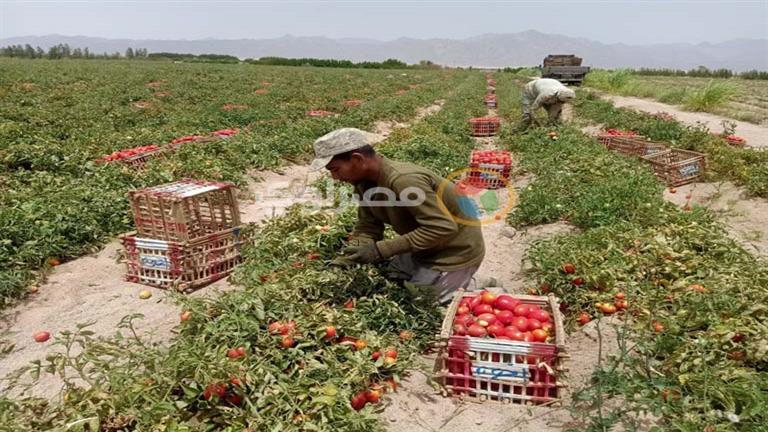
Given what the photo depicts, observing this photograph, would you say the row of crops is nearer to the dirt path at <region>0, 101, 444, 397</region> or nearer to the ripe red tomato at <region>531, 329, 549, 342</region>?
the dirt path at <region>0, 101, 444, 397</region>

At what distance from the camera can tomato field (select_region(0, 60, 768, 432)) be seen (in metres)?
2.70

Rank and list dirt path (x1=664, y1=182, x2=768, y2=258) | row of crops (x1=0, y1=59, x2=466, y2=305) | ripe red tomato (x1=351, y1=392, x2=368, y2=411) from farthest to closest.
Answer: dirt path (x1=664, y1=182, x2=768, y2=258)
row of crops (x1=0, y1=59, x2=466, y2=305)
ripe red tomato (x1=351, y1=392, x2=368, y2=411)

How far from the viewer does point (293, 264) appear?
4383 mm

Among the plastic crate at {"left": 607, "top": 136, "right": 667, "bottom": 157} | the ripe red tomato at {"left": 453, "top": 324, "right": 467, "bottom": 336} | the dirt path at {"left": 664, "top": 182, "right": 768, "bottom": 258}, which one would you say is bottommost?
the dirt path at {"left": 664, "top": 182, "right": 768, "bottom": 258}

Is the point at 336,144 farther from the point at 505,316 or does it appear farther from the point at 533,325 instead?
the point at 533,325

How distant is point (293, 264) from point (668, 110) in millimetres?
16994

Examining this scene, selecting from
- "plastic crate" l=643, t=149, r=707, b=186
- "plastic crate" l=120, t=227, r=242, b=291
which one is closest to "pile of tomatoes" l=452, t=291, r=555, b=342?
"plastic crate" l=120, t=227, r=242, b=291

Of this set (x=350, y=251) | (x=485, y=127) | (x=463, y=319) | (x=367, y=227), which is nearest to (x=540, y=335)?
(x=463, y=319)

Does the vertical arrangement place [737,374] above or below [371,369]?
above

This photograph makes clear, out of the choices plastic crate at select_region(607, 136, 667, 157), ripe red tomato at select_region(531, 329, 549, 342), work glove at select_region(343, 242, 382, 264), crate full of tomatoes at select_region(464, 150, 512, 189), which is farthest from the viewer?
plastic crate at select_region(607, 136, 667, 157)

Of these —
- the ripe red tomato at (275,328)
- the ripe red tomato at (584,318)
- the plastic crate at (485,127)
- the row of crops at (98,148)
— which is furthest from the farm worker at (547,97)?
the ripe red tomato at (275,328)

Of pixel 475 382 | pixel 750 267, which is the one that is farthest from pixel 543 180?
pixel 475 382

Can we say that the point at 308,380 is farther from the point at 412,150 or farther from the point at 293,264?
the point at 412,150

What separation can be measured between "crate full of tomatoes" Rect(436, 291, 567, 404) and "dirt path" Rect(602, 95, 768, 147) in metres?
10.2
